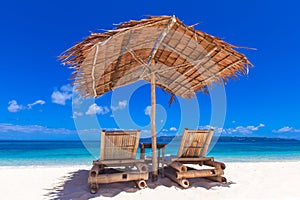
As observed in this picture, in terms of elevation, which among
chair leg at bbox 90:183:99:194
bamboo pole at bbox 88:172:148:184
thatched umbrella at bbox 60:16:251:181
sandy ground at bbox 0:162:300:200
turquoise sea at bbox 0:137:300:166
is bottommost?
turquoise sea at bbox 0:137:300:166

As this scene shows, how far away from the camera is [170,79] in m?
5.19

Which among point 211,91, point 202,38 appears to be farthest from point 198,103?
point 202,38

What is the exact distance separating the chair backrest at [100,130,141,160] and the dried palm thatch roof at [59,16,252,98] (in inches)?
45.7

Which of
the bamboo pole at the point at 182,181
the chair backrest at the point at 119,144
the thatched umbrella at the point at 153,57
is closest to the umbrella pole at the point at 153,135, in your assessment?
the thatched umbrella at the point at 153,57

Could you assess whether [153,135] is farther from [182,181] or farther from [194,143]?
[182,181]

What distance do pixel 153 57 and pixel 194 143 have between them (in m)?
1.75

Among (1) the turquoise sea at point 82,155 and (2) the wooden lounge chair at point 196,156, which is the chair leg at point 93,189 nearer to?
(2) the wooden lounge chair at point 196,156

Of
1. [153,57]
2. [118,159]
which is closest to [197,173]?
[118,159]

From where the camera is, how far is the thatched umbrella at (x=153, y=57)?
316cm

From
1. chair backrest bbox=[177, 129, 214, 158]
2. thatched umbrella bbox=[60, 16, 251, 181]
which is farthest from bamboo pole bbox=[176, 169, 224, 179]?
thatched umbrella bbox=[60, 16, 251, 181]

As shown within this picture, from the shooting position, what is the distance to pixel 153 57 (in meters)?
4.31

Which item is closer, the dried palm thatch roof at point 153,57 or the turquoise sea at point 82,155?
the dried palm thatch roof at point 153,57

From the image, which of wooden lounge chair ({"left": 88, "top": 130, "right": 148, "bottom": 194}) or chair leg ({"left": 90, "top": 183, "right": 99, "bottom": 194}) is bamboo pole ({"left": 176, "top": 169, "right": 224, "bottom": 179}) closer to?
wooden lounge chair ({"left": 88, "top": 130, "right": 148, "bottom": 194})

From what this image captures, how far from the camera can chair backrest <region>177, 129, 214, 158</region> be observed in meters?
3.81
